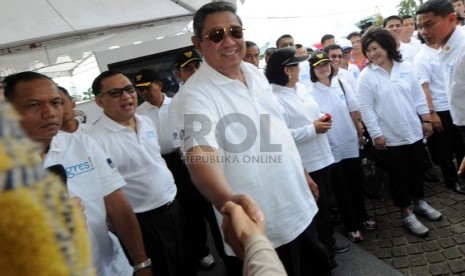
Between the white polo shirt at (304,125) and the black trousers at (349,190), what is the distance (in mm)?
585

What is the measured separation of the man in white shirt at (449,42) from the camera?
9.23 ft

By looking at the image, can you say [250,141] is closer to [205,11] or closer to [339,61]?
[205,11]

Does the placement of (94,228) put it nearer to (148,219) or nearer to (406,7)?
(148,219)

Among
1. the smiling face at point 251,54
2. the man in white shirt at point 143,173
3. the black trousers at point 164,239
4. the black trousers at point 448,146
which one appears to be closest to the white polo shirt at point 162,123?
the man in white shirt at point 143,173

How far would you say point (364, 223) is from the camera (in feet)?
11.9

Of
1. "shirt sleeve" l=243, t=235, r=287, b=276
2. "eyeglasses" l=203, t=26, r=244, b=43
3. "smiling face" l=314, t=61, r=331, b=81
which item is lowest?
"shirt sleeve" l=243, t=235, r=287, b=276

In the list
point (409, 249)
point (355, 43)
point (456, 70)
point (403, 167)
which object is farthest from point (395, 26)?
point (409, 249)

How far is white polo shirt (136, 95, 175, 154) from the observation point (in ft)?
11.6

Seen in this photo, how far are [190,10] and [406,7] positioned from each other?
1053 inches

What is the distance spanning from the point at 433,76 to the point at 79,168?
434 cm

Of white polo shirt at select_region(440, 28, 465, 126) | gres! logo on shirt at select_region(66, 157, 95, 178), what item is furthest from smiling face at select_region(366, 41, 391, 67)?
gres! logo on shirt at select_region(66, 157, 95, 178)

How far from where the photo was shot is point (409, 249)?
305 cm

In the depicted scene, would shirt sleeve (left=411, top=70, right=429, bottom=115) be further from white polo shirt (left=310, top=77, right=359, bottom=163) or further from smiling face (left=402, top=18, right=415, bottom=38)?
smiling face (left=402, top=18, right=415, bottom=38)

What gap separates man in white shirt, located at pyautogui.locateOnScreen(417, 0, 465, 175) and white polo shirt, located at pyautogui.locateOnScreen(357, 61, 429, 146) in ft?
1.25
